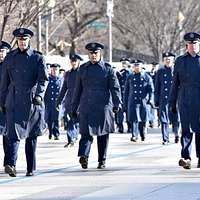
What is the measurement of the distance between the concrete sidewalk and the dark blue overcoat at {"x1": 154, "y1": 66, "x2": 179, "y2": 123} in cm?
199

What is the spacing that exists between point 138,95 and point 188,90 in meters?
8.44

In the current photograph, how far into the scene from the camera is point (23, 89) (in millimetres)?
14508

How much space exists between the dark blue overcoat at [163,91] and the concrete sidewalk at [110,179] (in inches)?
78.2

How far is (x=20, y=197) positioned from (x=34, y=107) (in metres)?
2.45

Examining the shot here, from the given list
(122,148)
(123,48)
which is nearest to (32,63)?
(122,148)

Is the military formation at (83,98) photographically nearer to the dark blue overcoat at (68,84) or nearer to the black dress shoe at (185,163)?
the black dress shoe at (185,163)

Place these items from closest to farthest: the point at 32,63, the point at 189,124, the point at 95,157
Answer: the point at 32,63 < the point at 189,124 < the point at 95,157

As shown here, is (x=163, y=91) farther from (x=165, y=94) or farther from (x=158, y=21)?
(x=158, y=21)

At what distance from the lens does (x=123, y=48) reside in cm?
5819

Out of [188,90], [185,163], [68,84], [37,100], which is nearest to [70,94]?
[68,84]

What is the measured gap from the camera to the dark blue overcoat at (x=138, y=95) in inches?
931

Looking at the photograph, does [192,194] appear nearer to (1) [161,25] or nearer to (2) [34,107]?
(2) [34,107]

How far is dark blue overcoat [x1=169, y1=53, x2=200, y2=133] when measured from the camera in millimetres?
15469

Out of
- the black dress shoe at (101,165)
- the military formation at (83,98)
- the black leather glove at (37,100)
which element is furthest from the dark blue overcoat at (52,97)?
the black leather glove at (37,100)
